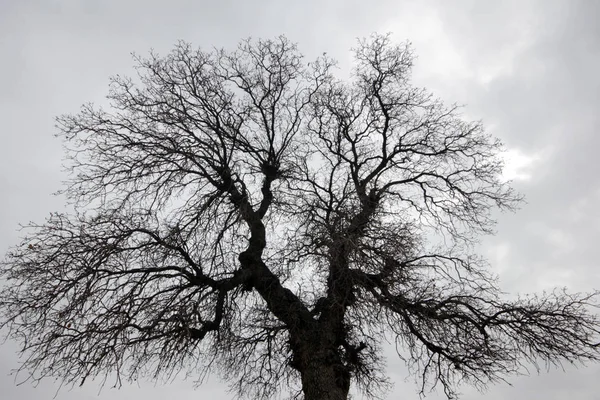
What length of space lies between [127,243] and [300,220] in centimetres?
300

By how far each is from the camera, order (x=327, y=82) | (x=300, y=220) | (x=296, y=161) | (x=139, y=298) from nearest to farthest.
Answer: (x=139, y=298)
(x=300, y=220)
(x=296, y=161)
(x=327, y=82)

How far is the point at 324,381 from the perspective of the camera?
8.66m

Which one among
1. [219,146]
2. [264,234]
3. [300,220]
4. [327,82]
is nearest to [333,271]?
[300,220]

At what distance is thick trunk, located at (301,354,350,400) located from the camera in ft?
28.1

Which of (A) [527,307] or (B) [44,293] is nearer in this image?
(B) [44,293]

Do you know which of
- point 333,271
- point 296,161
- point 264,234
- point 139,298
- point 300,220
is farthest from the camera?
point 296,161

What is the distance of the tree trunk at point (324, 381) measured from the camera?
28.1 ft

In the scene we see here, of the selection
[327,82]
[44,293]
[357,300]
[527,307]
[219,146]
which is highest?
[327,82]

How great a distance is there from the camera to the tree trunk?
28.1 ft

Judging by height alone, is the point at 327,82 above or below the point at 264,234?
above

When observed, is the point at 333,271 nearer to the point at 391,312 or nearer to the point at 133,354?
the point at 391,312

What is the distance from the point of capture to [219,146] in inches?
420

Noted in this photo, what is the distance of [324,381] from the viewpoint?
28.4 feet

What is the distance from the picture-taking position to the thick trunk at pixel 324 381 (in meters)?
8.58
